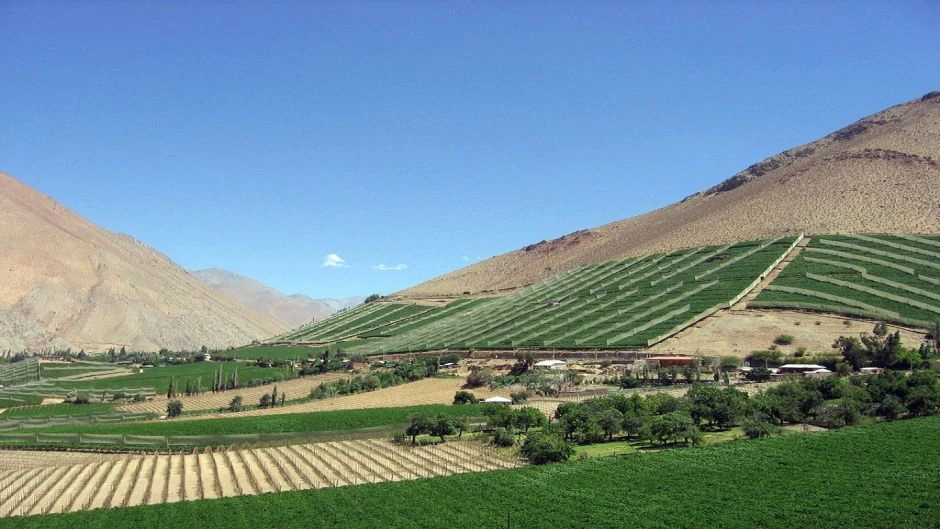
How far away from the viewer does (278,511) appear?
26.0 m

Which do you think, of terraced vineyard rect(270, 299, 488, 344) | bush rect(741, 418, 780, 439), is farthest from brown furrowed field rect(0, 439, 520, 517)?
terraced vineyard rect(270, 299, 488, 344)

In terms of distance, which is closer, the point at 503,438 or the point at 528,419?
the point at 503,438

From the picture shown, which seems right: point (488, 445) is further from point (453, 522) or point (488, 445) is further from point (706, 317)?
point (706, 317)

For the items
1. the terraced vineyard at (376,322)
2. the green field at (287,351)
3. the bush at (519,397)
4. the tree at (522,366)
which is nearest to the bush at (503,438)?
the bush at (519,397)

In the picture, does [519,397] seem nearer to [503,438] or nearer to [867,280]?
[503,438]

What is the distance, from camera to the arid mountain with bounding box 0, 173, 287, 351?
13800 cm

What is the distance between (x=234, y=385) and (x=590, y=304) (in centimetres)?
4519

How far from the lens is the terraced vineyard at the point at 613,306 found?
3036 inches

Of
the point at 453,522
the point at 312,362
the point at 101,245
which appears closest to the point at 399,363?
the point at 312,362

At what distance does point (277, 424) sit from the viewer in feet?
155

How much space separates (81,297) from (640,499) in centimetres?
15199

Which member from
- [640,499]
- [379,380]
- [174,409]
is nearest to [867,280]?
[379,380]

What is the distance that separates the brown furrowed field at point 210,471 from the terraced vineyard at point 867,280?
153ft

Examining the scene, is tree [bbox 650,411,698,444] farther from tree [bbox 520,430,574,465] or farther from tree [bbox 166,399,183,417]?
tree [bbox 166,399,183,417]
